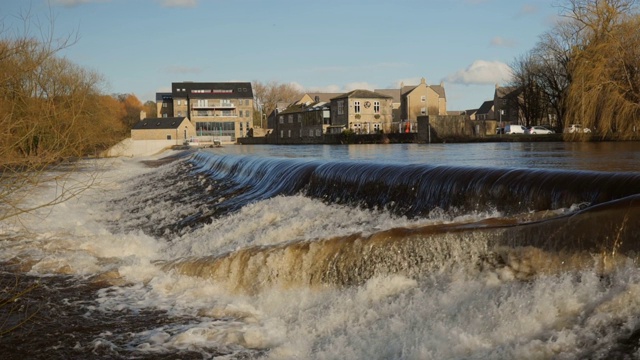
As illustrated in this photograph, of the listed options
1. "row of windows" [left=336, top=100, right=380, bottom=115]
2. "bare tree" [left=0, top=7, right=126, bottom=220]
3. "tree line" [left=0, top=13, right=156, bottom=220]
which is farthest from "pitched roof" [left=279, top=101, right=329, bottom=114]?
"bare tree" [left=0, top=7, right=126, bottom=220]

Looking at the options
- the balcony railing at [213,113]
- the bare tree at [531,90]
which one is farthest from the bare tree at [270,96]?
the bare tree at [531,90]

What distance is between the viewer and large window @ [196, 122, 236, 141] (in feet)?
323

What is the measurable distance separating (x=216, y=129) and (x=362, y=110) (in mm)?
34745

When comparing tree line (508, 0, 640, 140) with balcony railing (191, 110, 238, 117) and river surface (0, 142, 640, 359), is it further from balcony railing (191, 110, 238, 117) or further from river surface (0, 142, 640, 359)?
balcony railing (191, 110, 238, 117)

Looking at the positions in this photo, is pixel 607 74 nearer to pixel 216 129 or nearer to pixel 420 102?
pixel 420 102

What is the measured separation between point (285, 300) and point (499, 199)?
3446mm

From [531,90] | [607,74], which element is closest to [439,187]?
[607,74]

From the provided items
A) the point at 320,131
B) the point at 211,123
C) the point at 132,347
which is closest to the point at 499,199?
the point at 132,347

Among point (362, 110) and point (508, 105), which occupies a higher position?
point (508, 105)

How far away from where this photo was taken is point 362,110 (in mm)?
72000

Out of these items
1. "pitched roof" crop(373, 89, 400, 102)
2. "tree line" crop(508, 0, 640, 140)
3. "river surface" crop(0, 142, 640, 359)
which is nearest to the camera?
"river surface" crop(0, 142, 640, 359)

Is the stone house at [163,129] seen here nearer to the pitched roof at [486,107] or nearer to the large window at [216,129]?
the large window at [216,129]

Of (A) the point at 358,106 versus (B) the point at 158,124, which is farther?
(B) the point at 158,124

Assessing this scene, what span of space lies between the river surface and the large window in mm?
88639
